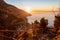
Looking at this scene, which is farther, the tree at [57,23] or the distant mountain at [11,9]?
the distant mountain at [11,9]

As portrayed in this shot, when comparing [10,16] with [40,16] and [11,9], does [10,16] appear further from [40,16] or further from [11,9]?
[40,16]

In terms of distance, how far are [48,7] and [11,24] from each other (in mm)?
583

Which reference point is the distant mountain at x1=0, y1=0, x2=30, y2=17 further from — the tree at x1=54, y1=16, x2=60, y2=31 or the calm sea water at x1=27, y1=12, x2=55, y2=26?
the tree at x1=54, y1=16, x2=60, y2=31

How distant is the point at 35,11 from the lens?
2582mm

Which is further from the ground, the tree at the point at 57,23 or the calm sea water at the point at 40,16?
the calm sea water at the point at 40,16

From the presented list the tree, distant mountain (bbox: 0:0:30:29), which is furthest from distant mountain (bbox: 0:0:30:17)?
the tree

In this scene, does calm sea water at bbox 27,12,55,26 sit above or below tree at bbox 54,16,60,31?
above

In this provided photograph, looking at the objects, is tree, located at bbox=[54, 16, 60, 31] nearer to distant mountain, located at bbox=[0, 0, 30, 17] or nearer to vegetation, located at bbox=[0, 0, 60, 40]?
vegetation, located at bbox=[0, 0, 60, 40]

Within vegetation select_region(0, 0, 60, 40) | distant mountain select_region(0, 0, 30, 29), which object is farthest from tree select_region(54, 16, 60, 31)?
distant mountain select_region(0, 0, 30, 29)

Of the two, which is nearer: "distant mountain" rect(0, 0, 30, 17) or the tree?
the tree

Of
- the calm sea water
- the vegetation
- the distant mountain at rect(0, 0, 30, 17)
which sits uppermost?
the distant mountain at rect(0, 0, 30, 17)

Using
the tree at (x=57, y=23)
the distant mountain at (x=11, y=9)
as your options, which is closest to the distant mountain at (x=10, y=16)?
the distant mountain at (x=11, y=9)

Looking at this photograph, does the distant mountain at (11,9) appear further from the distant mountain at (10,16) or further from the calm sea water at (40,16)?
the calm sea water at (40,16)

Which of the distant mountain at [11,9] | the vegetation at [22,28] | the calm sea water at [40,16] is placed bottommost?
the vegetation at [22,28]
